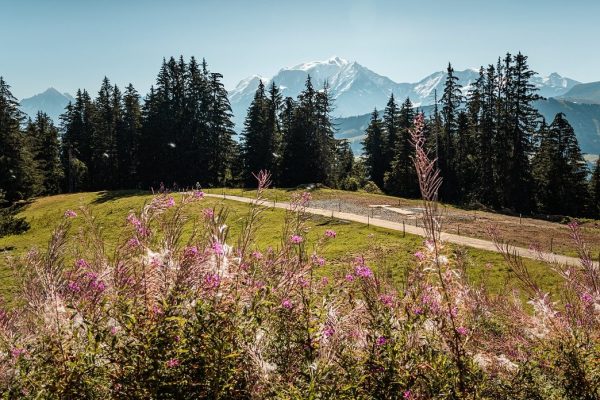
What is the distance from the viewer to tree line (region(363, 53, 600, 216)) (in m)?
48.1

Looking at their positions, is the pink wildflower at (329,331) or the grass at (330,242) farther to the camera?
the grass at (330,242)

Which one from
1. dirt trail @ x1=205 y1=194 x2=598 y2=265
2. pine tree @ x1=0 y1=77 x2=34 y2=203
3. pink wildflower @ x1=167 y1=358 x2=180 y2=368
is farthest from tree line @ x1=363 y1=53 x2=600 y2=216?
pine tree @ x1=0 y1=77 x2=34 y2=203

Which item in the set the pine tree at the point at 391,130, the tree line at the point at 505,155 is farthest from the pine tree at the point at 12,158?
the pine tree at the point at 391,130

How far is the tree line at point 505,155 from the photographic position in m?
48.1

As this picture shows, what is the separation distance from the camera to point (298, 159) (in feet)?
184

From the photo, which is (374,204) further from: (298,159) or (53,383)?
(53,383)

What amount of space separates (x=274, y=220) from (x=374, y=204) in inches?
459

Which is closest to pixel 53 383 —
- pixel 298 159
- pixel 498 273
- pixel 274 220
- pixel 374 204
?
pixel 498 273

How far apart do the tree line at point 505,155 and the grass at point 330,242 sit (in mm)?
21291

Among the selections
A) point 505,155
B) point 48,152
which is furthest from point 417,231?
point 48,152

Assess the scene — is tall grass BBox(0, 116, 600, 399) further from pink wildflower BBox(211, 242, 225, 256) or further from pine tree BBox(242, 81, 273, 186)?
pine tree BBox(242, 81, 273, 186)

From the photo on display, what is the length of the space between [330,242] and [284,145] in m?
38.8

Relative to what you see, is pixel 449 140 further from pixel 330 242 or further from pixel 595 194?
pixel 330 242

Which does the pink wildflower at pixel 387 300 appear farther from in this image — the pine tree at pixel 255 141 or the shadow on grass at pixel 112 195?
the pine tree at pixel 255 141
